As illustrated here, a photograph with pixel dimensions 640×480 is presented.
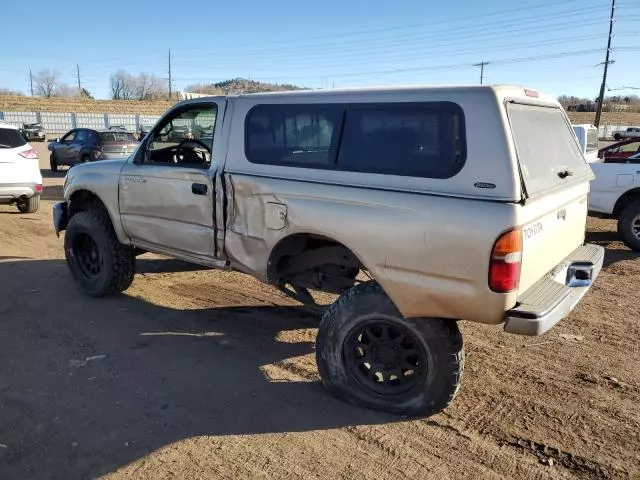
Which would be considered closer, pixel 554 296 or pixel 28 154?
pixel 554 296

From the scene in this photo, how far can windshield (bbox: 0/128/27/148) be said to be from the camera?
32.5 feet

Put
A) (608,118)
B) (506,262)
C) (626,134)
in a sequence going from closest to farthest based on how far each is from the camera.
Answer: (506,262) → (626,134) → (608,118)

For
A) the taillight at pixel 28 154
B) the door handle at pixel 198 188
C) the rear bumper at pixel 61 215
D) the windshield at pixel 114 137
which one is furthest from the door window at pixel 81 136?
the door handle at pixel 198 188

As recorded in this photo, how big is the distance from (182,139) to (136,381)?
7.84 feet

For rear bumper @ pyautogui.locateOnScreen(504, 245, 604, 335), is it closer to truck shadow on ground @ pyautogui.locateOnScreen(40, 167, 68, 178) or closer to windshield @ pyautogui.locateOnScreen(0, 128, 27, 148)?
windshield @ pyautogui.locateOnScreen(0, 128, 27, 148)

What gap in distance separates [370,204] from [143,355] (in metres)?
2.37

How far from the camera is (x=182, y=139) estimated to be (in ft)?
17.0

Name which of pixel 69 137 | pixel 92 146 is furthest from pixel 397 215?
pixel 69 137

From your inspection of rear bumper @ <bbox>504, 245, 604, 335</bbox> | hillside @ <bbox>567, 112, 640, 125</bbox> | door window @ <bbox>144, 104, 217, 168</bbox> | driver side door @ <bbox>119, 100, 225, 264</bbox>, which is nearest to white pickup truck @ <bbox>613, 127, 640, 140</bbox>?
hillside @ <bbox>567, 112, 640, 125</bbox>

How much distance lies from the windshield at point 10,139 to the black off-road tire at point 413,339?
8.84 m

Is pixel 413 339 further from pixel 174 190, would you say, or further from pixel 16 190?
pixel 16 190

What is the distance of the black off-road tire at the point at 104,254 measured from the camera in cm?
559

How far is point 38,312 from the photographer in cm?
534

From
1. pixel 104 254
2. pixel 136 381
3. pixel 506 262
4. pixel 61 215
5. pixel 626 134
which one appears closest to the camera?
pixel 506 262
